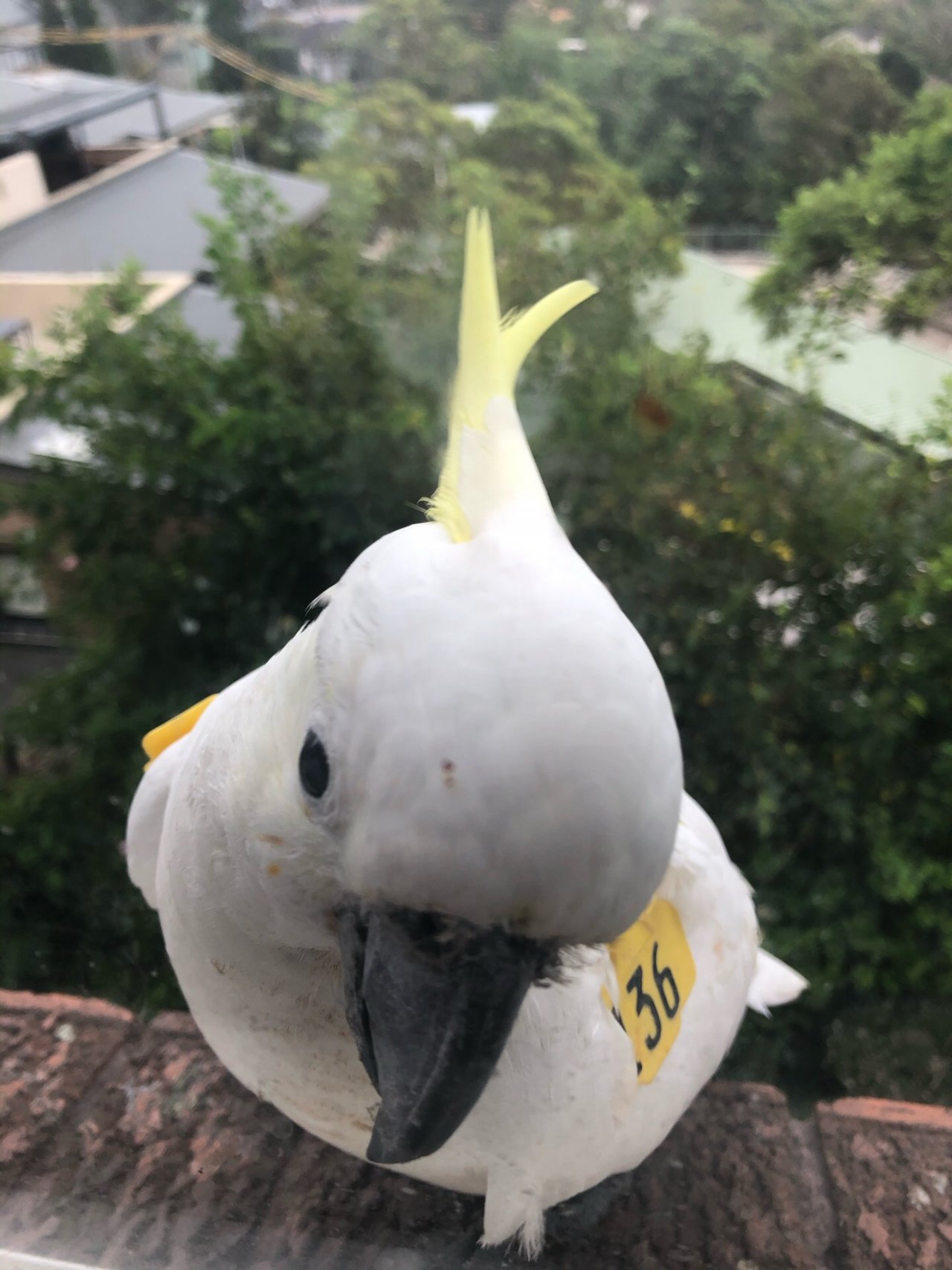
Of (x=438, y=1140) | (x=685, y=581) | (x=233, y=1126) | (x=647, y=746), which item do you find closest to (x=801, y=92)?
(x=685, y=581)

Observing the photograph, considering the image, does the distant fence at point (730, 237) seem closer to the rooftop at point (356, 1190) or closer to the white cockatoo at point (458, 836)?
the white cockatoo at point (458, 836)

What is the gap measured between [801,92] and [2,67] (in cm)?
122

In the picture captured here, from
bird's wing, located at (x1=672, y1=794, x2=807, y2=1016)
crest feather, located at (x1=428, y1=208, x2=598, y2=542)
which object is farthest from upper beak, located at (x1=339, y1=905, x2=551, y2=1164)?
bird's wing, located at (x1=672, y1=794, x2=807, y2=1016)

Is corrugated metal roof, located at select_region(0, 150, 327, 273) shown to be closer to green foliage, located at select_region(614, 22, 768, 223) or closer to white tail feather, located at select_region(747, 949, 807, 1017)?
green foliage, located at select_region(614, 22, 768, 223)

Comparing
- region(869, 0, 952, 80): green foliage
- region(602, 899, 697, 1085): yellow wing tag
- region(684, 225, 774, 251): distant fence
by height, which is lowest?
region(602, 899, 697, 1085): yellow wing tag

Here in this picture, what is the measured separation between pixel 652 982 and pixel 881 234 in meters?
1.19

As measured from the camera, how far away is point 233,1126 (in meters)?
0.91

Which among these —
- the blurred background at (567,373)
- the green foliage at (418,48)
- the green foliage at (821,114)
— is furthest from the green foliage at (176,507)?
the green foliage at (821,114)

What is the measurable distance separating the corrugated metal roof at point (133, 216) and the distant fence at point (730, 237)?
624 millimetres

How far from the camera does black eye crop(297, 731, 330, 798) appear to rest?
43cm

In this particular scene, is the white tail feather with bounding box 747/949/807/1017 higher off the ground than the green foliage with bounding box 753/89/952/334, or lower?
lower

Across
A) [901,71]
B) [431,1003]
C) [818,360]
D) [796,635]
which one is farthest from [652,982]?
[901,71]

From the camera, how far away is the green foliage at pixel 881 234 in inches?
50.1

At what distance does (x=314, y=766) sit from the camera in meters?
0.44
